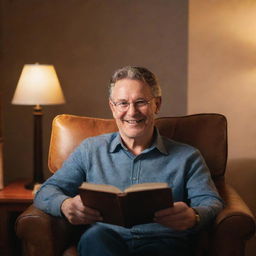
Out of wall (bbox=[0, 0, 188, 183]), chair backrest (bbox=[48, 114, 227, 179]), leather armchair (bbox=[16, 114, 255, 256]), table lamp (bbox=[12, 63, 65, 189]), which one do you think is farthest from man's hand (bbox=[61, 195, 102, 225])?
wall (bbox=[0, 0, 188, 183])

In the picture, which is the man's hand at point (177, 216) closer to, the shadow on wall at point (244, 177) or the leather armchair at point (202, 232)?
the leather armchair at point (202, 232)

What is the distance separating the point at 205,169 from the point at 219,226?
0.27 m

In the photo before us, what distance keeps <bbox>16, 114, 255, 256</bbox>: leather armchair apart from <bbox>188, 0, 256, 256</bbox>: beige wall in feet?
1.07

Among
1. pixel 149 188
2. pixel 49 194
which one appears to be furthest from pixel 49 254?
pixel 149 188

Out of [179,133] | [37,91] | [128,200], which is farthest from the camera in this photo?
[37,91]

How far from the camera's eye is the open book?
1.28 m

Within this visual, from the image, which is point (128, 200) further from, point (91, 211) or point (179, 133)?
point (179, 133)

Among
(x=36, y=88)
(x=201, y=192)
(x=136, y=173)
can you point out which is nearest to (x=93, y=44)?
(x=36, y=88)

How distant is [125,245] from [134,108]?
1.72 feet

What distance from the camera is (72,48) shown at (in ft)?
9.71

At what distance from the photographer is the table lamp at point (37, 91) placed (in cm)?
239

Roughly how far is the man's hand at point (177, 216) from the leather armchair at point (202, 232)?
5.4 inches

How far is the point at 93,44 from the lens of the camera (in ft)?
9.68

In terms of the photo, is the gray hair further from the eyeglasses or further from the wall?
the wall
